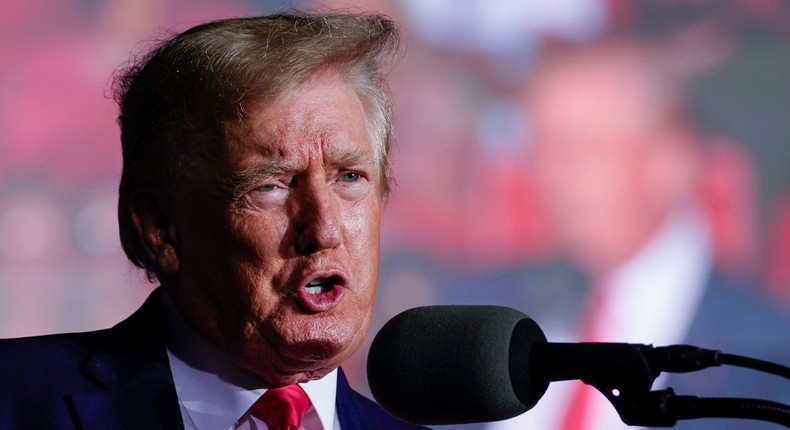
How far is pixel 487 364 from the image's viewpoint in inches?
53.0

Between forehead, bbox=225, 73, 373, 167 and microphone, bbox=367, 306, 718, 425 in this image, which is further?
forehead, bbox=225, 73, 373, 167

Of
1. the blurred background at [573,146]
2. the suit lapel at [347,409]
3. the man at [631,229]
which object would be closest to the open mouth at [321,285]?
the suit lapel at [347,409]

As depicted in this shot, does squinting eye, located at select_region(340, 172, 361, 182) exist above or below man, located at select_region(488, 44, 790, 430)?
above

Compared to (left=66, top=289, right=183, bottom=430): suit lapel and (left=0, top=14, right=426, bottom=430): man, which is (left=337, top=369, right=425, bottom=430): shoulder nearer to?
(left=0, top=14, right=426, bottom=430): man

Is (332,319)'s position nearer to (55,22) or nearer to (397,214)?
(397,214)

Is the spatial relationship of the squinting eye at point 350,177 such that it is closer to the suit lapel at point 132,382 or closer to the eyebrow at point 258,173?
the eyebrow at point 258,173

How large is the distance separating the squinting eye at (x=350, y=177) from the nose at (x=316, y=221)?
0.06 m

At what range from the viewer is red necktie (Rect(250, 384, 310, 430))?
1955mm

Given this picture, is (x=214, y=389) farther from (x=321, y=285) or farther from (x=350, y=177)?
(x=350, y=177)

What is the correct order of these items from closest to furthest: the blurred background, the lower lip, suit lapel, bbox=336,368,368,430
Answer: the lower lip, suit lapel, bbox=336,368,368,430, the blurred background

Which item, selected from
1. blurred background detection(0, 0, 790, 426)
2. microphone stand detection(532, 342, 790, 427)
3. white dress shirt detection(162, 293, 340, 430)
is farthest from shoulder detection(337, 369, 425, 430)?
microphone stand detection(532, 342, 790, 427)

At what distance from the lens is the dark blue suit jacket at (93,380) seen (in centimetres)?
193

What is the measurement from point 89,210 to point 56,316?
0.82 ft

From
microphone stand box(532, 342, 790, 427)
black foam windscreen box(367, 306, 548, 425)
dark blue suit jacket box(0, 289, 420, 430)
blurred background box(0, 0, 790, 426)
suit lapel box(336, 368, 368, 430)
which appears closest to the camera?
microphone stand box(532, 342, 790, 427)
